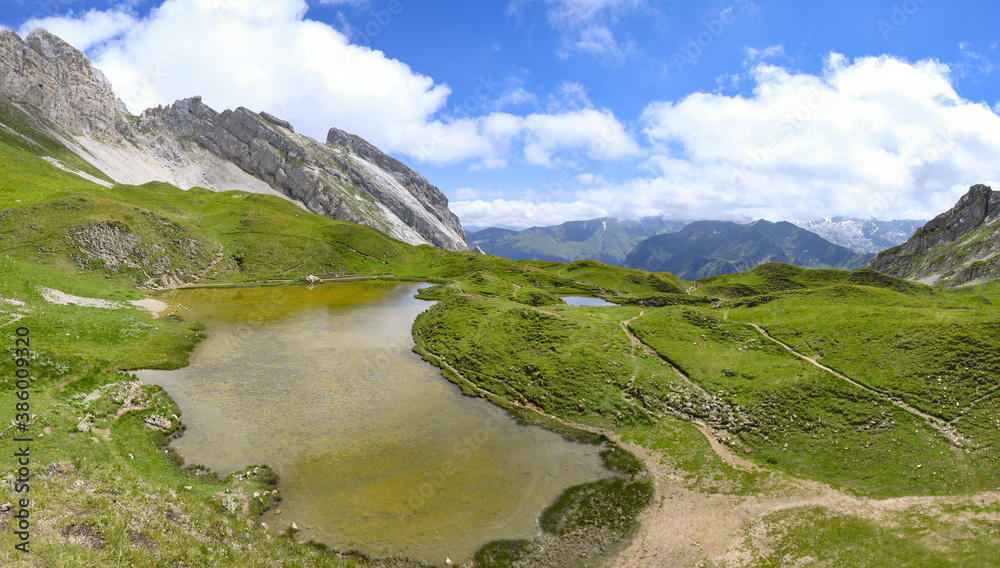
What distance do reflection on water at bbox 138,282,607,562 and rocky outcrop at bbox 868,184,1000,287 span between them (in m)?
191

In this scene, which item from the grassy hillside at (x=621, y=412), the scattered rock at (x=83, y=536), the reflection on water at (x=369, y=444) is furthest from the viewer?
the reflection on water at (x=369, y=444)

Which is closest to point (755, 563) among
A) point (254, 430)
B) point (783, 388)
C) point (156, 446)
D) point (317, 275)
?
point (783, 388)

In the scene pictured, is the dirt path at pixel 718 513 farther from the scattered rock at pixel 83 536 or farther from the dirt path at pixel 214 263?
the dirt path at pixel 214 263

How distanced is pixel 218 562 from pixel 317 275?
4095 inches

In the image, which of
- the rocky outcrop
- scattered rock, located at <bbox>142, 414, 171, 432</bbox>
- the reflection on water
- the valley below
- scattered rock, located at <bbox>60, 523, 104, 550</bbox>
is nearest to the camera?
scattered rock, located at <bbox>60, 523, 104, 550</bbox>

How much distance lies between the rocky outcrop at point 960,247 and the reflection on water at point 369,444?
191m

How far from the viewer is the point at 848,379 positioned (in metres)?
37.8

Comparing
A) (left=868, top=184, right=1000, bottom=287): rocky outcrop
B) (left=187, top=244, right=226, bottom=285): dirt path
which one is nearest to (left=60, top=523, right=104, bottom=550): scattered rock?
(left=187, top=244, right=226, bottom=285): dirt path

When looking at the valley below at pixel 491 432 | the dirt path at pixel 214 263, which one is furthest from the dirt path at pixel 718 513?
the dirt path at pixel 214 263

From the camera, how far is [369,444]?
101ft

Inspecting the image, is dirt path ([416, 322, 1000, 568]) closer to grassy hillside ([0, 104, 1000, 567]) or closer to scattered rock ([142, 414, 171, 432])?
grassy hillside ([0, 104, 1000, 567])

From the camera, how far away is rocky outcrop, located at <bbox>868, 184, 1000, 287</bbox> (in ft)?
458

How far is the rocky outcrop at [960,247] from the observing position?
140m

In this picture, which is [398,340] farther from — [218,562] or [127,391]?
[218,562]
